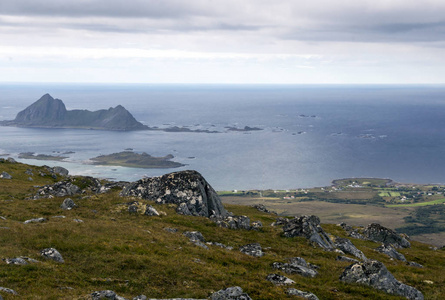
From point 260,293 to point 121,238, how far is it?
14516 millimetres

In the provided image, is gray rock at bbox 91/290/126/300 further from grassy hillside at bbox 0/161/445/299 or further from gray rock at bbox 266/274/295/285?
gray rock at bbox 266/274/295/285

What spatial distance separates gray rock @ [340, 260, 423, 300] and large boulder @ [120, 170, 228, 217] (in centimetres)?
2453

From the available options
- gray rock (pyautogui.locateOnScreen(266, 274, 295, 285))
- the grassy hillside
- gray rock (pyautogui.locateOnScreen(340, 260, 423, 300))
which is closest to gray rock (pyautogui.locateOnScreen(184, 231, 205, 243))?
the grassy hillside

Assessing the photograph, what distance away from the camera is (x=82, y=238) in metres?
28.9

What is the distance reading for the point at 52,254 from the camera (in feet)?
79.9

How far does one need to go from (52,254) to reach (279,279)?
1532cm

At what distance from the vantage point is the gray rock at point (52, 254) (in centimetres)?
2416

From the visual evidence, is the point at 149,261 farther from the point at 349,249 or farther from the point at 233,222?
the point at 349,249

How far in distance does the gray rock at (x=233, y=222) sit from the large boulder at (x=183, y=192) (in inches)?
164

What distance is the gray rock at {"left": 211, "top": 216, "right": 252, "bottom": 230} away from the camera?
42.5m


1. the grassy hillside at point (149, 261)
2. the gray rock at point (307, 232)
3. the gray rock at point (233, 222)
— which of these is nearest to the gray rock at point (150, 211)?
the grassy hillside at point (149, 261)

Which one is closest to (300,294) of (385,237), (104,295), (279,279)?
(279,279)

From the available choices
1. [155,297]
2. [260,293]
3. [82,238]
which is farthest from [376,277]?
[82,238]

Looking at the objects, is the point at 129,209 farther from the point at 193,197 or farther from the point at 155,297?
the point at 155,297
